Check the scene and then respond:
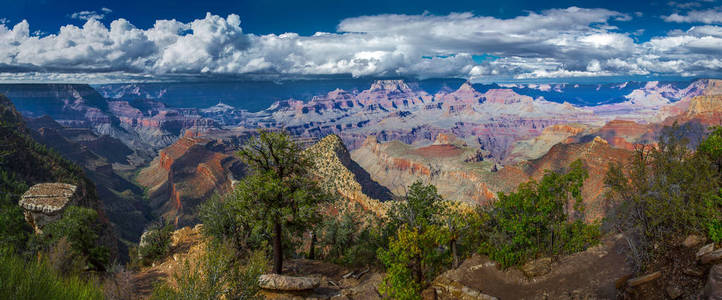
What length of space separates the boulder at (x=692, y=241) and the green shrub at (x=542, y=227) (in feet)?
19.5

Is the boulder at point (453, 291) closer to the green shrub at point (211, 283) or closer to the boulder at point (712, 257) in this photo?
the boulder at point (712, 257)

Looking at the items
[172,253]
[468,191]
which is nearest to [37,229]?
[172,253]

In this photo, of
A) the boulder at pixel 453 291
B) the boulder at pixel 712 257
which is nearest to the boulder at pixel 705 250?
the boulder at pixel 712 257

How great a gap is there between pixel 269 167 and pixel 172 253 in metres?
23.2

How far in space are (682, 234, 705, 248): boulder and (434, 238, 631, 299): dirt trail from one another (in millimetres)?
3186

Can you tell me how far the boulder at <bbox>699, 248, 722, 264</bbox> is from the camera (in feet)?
40.7

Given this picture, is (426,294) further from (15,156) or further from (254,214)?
(15,156)

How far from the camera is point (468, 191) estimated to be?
168000 millimetres

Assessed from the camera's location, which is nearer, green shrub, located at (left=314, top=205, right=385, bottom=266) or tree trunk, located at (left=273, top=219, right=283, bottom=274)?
tree trunk, located at (left=273, top=219, right=283, bottom=274)

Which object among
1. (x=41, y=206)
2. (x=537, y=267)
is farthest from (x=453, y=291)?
(x=41, y=206)

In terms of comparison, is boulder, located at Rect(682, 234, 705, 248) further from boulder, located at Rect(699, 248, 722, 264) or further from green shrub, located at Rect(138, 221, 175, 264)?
green shrub, located at Rect(138, 221, 175, 264)

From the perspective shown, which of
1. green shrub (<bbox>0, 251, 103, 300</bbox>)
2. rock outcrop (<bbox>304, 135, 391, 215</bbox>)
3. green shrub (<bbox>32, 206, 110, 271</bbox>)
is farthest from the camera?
rock outcrop (<bbox>304, 135, 391, 215</bbox>)

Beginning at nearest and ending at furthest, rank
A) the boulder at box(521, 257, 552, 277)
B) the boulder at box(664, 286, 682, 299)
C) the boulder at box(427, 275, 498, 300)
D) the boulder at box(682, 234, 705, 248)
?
the boulder at box(664, 286, 682, 299)
the boulder at box(682, 234, 705, 248)
the boulder at box(427, 275, 498, 300)
the boulder at box(521, 257, 552, 277)

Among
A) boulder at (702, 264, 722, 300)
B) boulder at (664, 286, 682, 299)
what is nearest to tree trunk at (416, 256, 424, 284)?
boulder at (664, 286, 682, 299)
